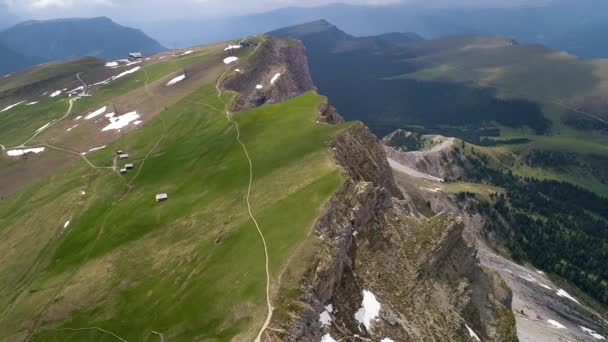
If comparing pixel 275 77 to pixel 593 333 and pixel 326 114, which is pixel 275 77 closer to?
pixel 326 114

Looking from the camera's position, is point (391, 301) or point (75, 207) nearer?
point (391, 301)

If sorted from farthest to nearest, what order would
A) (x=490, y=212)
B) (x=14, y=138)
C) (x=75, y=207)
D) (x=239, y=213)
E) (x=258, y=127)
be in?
(x=490, y=212)
(x=14, y=138)
(x=258, y=127)
(x=75, y=207)
(x=239, y=213)

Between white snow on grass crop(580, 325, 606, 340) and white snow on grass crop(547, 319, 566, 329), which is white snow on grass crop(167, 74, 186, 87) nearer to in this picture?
white snow on grass crop(547, 319, 566, 329)

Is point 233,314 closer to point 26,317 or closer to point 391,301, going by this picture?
point 391,301

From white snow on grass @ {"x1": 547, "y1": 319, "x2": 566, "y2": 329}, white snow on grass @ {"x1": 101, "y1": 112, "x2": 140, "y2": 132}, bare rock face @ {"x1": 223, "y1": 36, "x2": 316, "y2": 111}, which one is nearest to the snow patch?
white snow on grass @ {"x1": 547, "y1": 319, "x2": 566, "y2": 329}

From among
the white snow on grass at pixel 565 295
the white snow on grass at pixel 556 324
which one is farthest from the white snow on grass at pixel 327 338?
the white snow on grass at pixel 565 295

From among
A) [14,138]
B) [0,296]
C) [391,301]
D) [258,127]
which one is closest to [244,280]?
[391,301]
